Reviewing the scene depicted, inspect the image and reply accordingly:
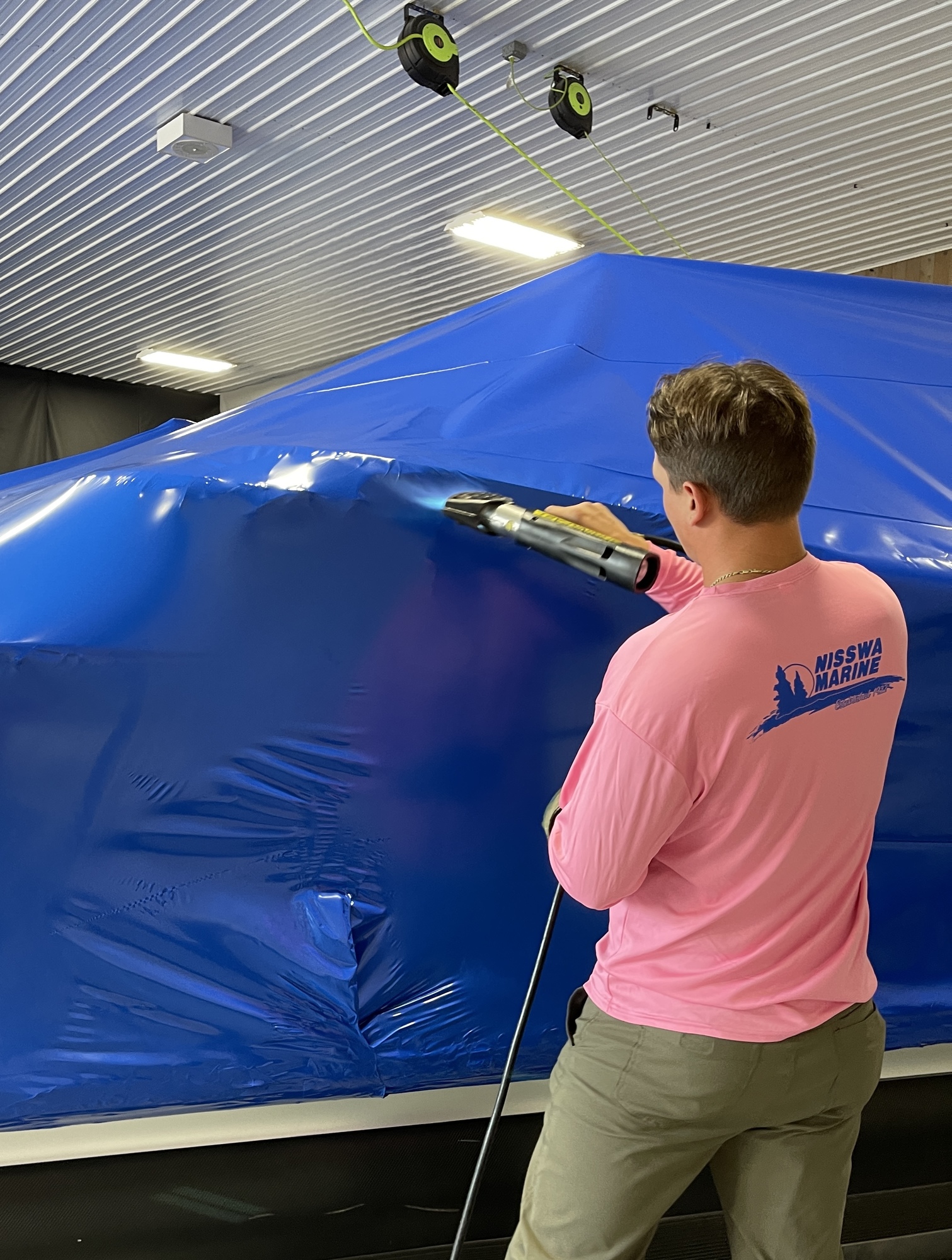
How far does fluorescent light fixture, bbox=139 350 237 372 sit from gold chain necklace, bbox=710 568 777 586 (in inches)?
327

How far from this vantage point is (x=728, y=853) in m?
0.92

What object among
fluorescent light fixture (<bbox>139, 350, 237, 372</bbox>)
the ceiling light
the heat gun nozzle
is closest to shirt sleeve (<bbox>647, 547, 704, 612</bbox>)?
the heat gun nozzle

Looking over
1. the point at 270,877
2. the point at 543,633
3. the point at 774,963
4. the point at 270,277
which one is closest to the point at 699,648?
the point at 774,963

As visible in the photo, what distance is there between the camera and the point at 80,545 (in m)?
1.43

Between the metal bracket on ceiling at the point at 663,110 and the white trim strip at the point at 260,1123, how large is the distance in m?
3.80

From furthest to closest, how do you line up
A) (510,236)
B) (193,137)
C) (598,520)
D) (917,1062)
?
(510,236)
(193,137)
(917,1062)
(598,520)

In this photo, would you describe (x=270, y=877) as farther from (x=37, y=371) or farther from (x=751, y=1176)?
(x=37, y=371)

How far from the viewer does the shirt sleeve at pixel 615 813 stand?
34.2 inches

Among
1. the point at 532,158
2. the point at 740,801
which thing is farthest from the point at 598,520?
the point at 532,158

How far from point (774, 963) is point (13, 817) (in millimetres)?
970

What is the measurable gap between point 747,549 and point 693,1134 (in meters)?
0.51

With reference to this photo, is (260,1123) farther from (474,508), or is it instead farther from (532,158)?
(532,158)

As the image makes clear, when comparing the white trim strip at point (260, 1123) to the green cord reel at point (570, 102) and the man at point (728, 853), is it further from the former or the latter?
the green cord reel at point (570, 102)

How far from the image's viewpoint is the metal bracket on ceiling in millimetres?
4215
